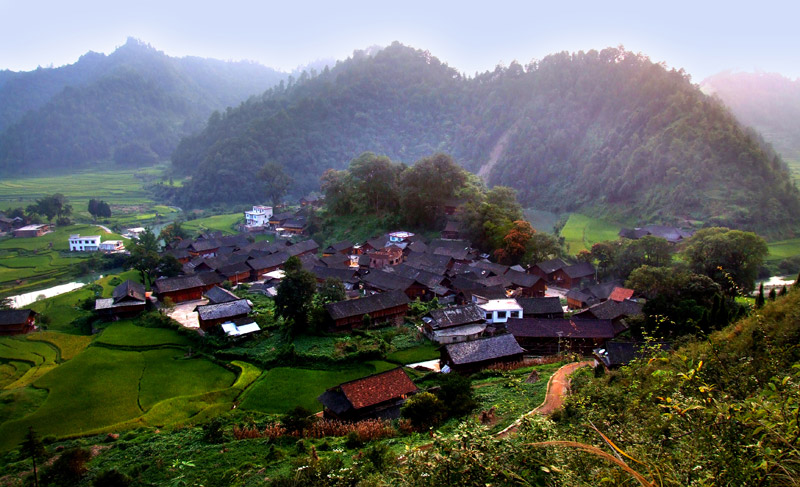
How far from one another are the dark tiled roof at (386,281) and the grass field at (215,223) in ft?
121

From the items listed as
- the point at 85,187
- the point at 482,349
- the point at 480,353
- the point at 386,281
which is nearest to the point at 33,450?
the point at 480,353

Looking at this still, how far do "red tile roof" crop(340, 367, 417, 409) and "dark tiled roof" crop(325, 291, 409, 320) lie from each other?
858 centimetres

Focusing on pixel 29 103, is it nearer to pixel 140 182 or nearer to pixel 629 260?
pixel 140 182

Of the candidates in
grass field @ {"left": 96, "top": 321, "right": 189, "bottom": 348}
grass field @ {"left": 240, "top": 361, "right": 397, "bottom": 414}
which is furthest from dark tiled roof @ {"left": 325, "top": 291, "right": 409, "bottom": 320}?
grass field @ {"left": 96, "top": 321, "right": 189, "bottom": 348}

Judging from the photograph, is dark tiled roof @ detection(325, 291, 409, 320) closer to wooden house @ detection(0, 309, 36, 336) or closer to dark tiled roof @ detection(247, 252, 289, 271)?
dark tiled roof @ detection(247, 252, 289, 271)

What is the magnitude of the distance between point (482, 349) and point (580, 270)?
1905 centimetres

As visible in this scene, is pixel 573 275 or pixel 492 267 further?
pixel 492 267

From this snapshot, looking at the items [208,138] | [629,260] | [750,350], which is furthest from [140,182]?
[750,350]

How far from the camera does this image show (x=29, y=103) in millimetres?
146250

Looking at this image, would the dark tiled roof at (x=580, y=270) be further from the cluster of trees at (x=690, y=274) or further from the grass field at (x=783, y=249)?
the grass field at (x=783, y=249)

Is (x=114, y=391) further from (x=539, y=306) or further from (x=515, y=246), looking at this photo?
(x=515, y=246)

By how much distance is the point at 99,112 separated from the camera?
128 metres

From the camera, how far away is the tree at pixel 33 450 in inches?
507

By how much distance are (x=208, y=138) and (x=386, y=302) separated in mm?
93722
